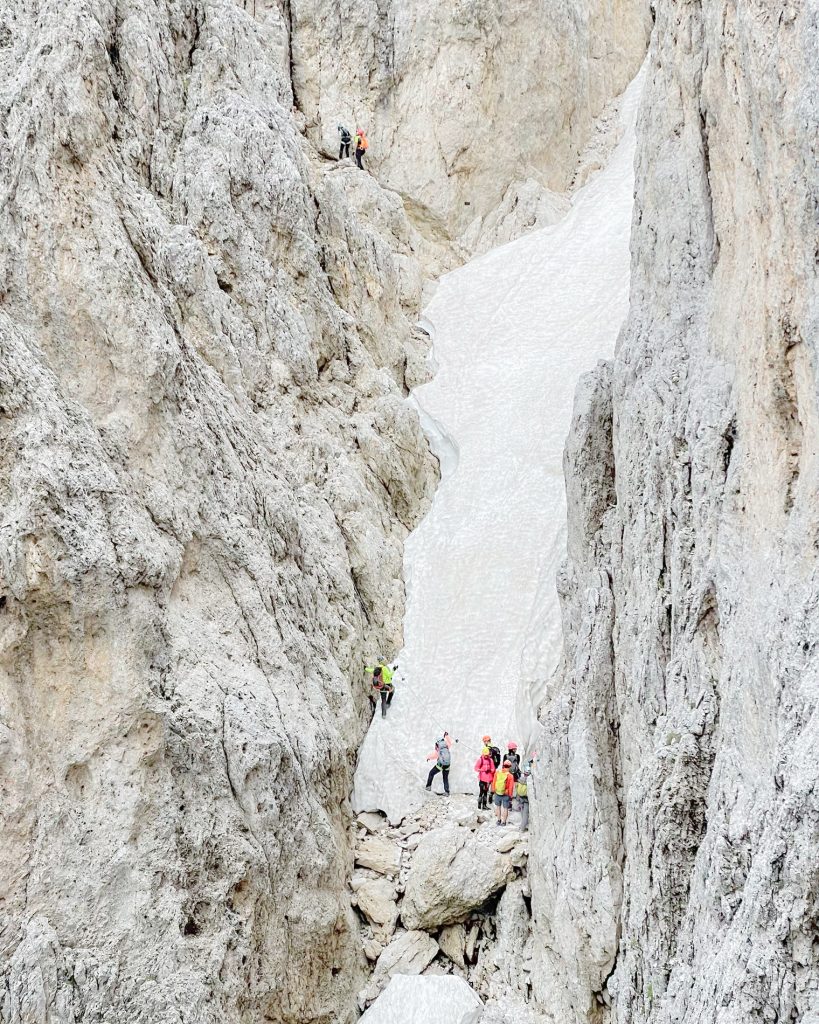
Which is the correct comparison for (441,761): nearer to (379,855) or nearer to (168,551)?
(379,855)

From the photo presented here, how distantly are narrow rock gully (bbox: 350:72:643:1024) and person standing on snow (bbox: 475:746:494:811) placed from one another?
0.27 metres

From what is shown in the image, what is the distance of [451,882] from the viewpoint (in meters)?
22.2

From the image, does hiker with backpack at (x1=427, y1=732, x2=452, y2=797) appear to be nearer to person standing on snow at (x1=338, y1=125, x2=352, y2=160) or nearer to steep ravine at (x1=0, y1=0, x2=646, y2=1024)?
steep ravine at (x1=0, y1=0, x2=646, y2=1024)

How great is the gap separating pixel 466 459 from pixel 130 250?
13.5 metres

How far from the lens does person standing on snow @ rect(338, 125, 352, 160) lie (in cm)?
3966

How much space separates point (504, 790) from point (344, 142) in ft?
87.4

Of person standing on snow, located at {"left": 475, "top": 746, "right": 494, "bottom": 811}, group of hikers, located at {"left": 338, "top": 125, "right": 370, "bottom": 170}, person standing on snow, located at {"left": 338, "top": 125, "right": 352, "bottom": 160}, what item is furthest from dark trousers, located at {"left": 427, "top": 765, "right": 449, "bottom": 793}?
person standing on snow, located at {"left": 338, "top": 125, "right": 352, "bottom": 160}

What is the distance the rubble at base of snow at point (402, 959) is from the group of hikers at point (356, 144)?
1118 inches

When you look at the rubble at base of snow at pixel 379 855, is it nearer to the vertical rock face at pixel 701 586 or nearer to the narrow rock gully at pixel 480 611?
the narrow rock gully at pixel 480 611

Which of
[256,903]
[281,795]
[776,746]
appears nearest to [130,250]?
[281,795]

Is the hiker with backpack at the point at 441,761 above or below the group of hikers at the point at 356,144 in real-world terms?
below

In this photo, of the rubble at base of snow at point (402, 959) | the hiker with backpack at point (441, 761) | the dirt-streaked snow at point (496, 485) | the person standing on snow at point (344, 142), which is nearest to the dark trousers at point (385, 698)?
the dirt-streaked snow at point (496, 485)

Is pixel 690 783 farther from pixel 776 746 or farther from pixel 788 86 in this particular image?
pixel 788 86

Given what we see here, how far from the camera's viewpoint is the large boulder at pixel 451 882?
2223cm
